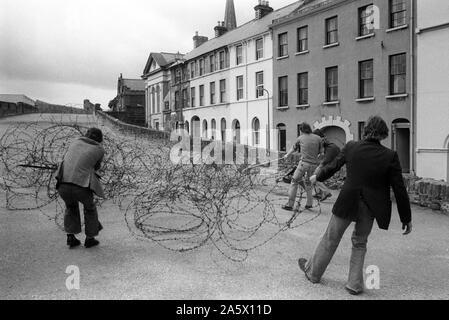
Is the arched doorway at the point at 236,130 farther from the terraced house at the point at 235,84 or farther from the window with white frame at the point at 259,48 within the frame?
the window with white frame at the point at 259,48

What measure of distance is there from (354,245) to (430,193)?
655 cm

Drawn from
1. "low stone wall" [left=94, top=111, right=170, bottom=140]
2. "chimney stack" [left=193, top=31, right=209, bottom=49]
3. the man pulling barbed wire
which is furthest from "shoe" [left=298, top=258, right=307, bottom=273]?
"chimney stack" [left=193, top=31, right=209, bottom=49]

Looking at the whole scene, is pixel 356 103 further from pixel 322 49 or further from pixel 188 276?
pixel 188 276

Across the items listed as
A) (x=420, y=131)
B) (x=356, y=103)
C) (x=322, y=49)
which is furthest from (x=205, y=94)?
(x=420, y=131)

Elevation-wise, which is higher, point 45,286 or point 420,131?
point 420,131

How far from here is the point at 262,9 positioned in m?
38.2

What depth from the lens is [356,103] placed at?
25234 mm

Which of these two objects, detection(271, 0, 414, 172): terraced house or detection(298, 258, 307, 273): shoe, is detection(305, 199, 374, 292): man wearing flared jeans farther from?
detection(271, 0, 414, 172): terraced house

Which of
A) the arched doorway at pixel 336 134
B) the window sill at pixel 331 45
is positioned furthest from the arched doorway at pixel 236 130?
the window sill at pixel 331 45

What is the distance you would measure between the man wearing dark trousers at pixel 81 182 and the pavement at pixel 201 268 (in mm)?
365

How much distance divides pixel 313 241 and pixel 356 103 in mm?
19566

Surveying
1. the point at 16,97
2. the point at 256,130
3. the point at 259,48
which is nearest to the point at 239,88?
the point at 259,48

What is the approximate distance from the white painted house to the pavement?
47.0ft

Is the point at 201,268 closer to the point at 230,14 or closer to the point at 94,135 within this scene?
the point at 94,135
